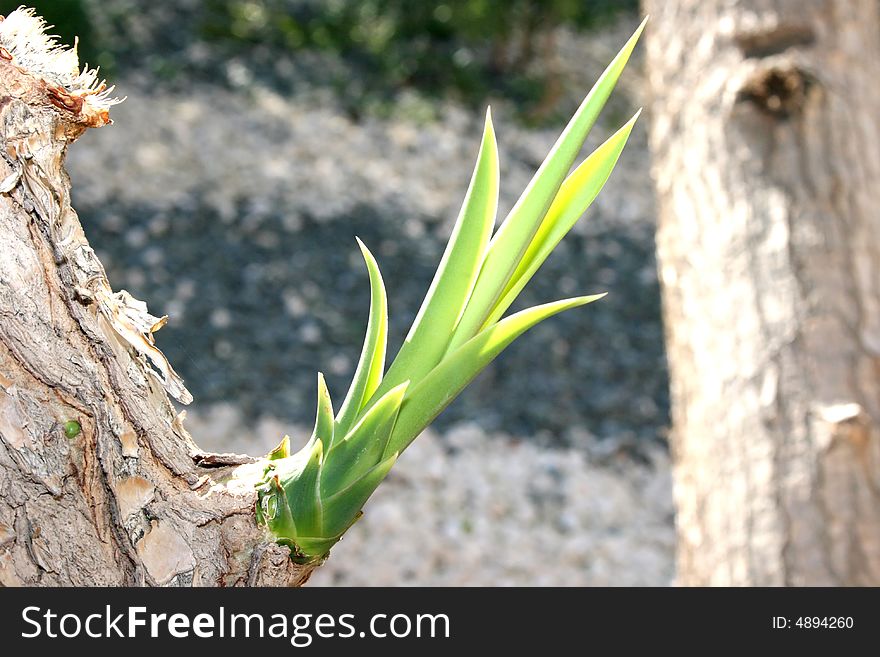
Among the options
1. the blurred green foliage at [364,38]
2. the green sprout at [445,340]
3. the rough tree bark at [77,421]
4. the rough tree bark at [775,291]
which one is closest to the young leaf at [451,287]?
the green sprout at [445,340]

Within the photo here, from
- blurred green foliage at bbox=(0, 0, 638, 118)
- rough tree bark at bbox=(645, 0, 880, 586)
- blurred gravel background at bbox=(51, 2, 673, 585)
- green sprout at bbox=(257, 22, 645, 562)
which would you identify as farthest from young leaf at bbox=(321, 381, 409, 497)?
blurred green foliage at bbox=(0, 0, 638, 118)

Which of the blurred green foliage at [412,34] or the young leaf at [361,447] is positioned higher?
the blurred green foliage at [412,34]

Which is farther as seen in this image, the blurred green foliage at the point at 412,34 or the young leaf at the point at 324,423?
the blurred green foliage at the point at 412,34

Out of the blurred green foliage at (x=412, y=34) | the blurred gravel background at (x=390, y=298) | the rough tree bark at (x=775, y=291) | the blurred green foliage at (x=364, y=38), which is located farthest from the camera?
the blurred green foliage at (x=412, y=34)

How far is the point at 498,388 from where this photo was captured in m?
3.57

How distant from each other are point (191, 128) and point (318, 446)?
4071 millimetres

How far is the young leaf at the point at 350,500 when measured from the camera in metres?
0.71

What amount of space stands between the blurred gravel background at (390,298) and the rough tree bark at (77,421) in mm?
2288

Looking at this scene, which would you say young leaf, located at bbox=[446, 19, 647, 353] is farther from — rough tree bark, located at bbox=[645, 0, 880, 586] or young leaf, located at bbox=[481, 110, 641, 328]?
rough tree bark, located at bbox=[645, 0, 880, 586]

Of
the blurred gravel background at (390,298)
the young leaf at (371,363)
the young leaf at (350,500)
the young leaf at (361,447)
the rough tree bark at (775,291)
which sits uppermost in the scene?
the blurred gravel background at (390,298)

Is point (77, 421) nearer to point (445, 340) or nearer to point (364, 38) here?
point (445, 340)

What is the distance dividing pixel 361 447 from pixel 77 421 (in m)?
0.21

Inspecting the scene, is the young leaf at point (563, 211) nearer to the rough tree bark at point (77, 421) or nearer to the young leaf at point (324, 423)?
the young leaf at point (324, 423)
